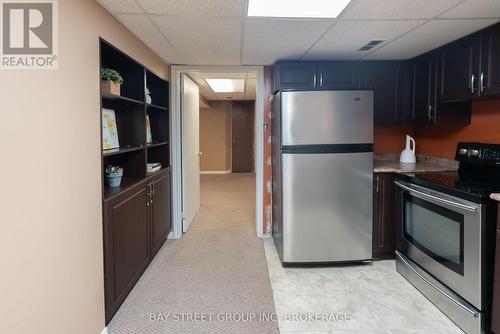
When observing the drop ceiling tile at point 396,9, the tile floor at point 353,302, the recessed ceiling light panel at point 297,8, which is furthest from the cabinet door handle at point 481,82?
the tile floor at point 353,302

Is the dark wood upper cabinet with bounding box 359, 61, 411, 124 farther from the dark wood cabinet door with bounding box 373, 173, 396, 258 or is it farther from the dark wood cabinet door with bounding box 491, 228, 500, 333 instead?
the dark wood cabinet door with bounding box 491, 228, 500, 333

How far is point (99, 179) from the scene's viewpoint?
196cm

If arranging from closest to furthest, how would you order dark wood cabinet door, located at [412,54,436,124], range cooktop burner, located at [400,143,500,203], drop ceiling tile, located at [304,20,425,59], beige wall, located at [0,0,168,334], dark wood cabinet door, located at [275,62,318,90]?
beige wall, located at [0,0,168,334] < range cooktop burner, located at [400,143,500,203] < drop ceiling tile, located at [304,20,425,59] < dark wood cabinet door, located at [412,54,436,124] < dark wood cabinet door, located at [275,62,318,90]

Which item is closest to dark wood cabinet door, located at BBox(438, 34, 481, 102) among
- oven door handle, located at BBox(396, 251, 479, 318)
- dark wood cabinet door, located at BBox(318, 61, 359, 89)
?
dark wood cabinet door, located at BBox(318, 61, 359, 89)

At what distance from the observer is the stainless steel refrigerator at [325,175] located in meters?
2.84

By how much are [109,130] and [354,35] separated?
6.73ft

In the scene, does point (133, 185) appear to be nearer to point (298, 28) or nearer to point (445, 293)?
point (298, 28)

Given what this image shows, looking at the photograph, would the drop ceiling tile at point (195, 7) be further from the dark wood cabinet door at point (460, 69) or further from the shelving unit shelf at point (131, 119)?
the dark wood cabinet door at point (460, 69)

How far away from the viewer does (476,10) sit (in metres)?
2.04

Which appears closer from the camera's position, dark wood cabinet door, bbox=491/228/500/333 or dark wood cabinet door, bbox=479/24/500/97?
dark wood cabinet door, bbox=491/228/500/333

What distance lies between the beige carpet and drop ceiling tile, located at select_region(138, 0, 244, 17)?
2.03 meters

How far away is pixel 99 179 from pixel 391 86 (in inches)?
118

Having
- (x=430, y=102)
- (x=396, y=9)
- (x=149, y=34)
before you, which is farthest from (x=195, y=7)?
(x=430, y=102)

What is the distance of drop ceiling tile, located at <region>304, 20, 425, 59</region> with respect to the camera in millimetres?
2283
